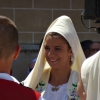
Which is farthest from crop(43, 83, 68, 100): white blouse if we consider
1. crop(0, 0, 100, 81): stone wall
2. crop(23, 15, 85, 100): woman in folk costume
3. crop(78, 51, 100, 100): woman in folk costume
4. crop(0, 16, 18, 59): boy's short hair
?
crop(0, 0, 100, 81): stone wall

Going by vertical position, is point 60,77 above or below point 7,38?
below

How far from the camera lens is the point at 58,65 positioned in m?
3.92

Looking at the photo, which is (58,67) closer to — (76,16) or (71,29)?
(71,29)

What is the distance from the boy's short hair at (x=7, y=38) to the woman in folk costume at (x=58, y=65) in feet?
4.09

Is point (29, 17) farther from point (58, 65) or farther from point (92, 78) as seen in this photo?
point (92, 78)

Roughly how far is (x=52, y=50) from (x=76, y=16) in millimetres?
3405

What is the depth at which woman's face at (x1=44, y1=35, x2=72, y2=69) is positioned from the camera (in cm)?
392

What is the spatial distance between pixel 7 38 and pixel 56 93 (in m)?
1.31

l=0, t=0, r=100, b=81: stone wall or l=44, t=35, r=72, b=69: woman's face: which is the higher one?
l=44, t=35, r=72, b=69: woman's face

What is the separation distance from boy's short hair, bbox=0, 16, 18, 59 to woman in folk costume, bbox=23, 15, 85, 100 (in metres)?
1.25

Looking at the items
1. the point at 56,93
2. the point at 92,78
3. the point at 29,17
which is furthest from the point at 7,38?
the point at 29,17

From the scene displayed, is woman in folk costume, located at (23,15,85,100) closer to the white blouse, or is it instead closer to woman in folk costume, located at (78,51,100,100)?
the white blouse

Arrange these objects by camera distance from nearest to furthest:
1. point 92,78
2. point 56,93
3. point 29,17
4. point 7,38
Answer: point 7,38 < point 92,78 < point 56,93 < point 29,17

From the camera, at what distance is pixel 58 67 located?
3.93 metres
